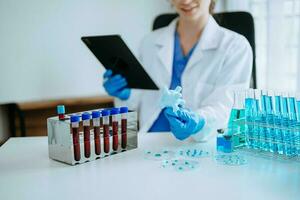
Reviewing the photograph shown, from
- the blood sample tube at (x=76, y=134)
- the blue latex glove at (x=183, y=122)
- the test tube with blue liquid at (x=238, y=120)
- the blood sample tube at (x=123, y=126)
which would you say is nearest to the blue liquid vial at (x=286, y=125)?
the test tube with blue liquid at (x=238, y=120)

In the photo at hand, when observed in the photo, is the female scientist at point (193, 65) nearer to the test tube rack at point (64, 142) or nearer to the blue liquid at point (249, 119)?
the blue liquid at point (249, 119)

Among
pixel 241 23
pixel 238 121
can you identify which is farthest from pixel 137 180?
pixel 241 23

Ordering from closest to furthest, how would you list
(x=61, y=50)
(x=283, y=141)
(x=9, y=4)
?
(x=283, y=141) → (x=9, y=4) → (x=61, y=50)

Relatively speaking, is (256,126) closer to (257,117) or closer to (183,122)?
(257,117)

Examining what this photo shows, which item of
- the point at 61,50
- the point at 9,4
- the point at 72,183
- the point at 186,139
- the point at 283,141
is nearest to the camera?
the point at 72,183

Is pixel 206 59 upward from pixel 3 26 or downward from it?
Result: downward

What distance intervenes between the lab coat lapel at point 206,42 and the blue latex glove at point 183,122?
0.39 meters

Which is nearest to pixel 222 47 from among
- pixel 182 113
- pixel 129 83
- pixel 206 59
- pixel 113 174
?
pixel 206 59

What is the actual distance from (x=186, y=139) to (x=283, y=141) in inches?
13.1

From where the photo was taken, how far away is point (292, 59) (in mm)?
1918

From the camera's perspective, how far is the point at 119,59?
149cm

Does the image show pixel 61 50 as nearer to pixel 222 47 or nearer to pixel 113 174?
pixel 222 47

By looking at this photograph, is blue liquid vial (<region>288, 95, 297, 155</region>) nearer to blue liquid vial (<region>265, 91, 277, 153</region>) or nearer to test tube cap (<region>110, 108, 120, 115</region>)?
blue liquid vial (<region>265, 91, 277, 153</region>)

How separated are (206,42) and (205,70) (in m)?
0.11
